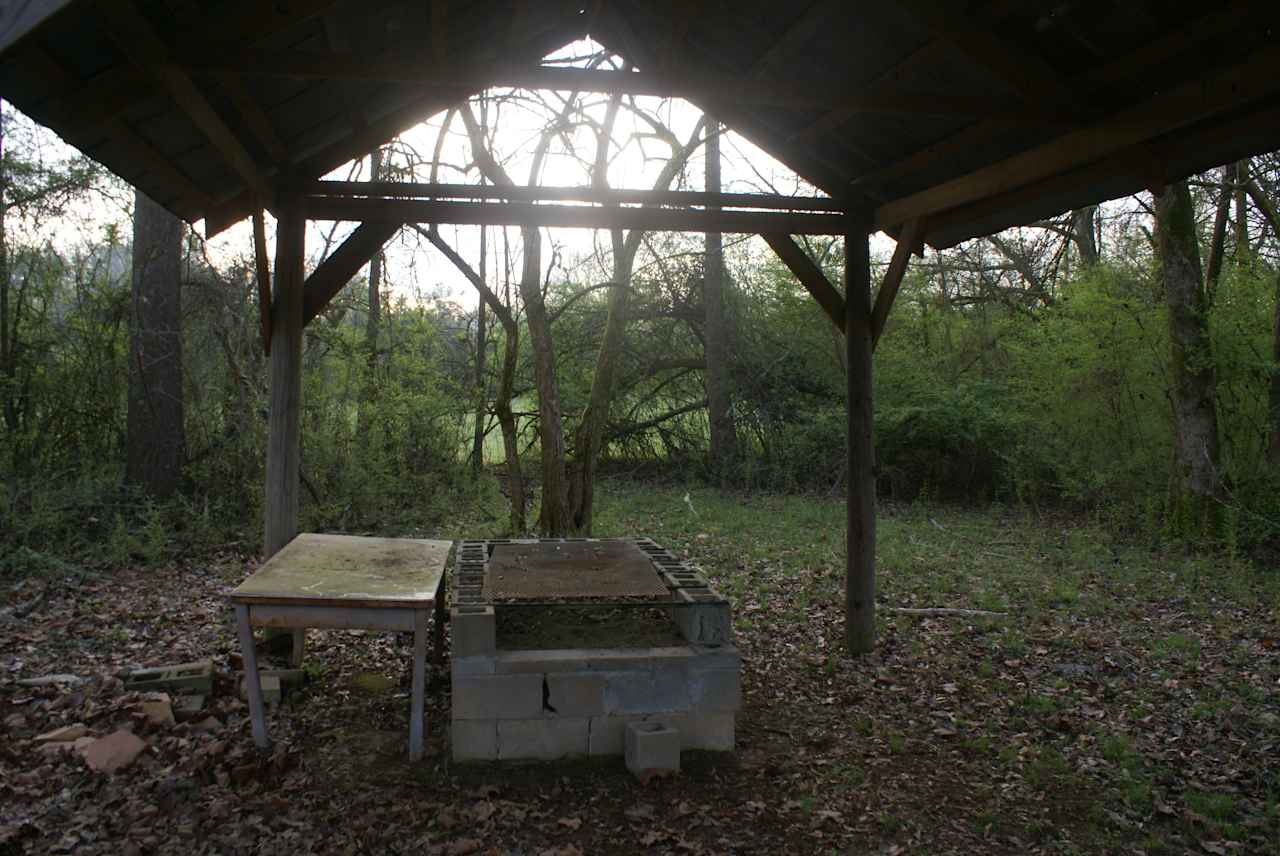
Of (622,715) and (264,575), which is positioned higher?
(264,575)

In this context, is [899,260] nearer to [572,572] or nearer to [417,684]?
[572,572]

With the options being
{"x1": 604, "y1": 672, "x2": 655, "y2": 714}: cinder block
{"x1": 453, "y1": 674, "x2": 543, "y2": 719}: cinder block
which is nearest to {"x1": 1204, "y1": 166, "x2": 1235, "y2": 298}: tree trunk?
{"x1": 604, "y1": 672, "x2": 655, "y2": 714}: cinder block

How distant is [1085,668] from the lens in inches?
232

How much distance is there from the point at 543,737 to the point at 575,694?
0.85 feet

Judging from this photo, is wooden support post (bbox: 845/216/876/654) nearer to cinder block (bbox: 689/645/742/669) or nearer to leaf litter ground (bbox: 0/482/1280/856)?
leaf litter ground (bbox: 0/482/1280/856)

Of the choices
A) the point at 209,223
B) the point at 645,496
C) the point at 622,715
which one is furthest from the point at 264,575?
the point at 645,496

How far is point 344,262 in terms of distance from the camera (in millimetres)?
5723

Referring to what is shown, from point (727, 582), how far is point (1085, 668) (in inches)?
125

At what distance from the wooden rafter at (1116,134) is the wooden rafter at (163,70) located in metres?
4.18

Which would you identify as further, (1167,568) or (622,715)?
(1167,568)

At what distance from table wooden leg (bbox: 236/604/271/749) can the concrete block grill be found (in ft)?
3.11

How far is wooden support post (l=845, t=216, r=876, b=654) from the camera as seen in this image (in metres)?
6.30

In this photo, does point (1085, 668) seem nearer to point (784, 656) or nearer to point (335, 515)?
point (784, 656)

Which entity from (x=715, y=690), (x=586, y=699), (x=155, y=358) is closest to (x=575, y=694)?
(x=586, y=699)
